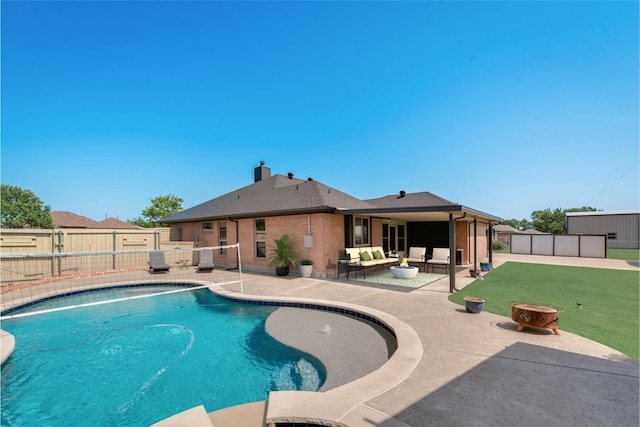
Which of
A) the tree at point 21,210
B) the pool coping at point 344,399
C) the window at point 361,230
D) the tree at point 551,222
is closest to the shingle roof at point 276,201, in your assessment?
the window at point 361,230

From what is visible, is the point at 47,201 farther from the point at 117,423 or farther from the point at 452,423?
the point at 452,423

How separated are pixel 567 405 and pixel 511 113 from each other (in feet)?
41.5

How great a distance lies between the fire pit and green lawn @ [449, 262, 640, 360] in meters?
0.71

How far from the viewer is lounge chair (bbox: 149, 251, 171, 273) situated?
556 inches

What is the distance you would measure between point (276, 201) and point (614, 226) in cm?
4430

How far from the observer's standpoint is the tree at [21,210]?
3838 cm

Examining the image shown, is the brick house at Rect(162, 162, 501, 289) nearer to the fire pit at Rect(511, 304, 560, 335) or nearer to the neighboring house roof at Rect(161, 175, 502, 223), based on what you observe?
the neighboring house roof at Rect(161, 175, 502, 223)

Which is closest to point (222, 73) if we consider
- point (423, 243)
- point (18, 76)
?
point (18, 76)

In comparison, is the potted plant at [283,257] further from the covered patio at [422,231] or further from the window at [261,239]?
the covered patio at [422,231]

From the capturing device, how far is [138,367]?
16.6ft

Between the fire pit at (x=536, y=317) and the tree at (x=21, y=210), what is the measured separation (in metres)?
55.5

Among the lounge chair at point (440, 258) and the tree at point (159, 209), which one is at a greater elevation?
the tree at point (159, 209)

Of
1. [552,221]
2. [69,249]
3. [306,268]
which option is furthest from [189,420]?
[552,221]

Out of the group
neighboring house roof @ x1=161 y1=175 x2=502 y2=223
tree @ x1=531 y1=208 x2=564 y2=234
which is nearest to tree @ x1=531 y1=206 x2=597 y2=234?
tree @ x1=531 y1=208 x2=564 y2=234
